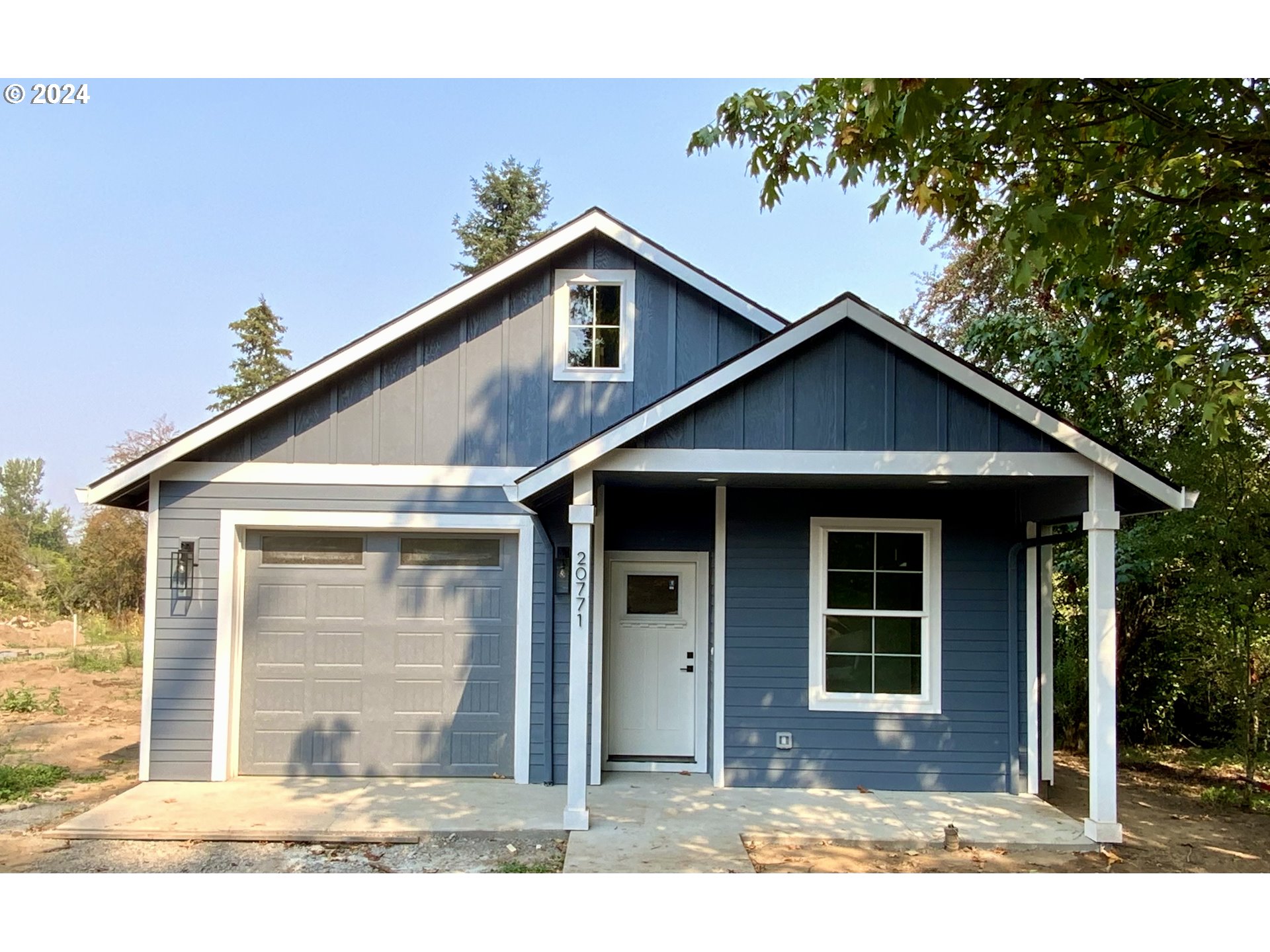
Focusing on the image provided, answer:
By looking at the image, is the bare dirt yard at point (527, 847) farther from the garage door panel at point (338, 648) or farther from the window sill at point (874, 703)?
the garage door panel at point (338, 648)

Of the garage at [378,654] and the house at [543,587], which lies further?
the garage at [378,654]

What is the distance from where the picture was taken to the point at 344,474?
318 inches

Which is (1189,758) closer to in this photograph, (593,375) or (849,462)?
(849,462)

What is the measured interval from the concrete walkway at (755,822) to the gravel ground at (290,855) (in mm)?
413

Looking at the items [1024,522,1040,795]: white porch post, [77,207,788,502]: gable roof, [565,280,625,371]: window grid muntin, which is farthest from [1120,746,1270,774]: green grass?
[565,280,625,371]: window grid muntin

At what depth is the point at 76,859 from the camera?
19.4ft

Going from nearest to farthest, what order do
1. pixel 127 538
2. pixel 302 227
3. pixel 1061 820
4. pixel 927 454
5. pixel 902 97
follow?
pixel 902 97 < pixel 927 454 < pixel 1061 820 < pixel 127 538 < pixel 302 227

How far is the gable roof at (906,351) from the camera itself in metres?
6.30

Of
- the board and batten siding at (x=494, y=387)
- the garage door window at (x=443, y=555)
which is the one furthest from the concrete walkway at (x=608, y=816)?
the board and batten siding at (x=494, y=387)

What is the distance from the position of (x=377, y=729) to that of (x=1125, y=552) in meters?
8.42

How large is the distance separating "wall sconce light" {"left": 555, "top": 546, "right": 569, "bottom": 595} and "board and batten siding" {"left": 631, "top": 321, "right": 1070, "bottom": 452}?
2.02 metres

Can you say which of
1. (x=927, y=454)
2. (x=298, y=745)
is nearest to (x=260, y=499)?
(x=298, y=745)

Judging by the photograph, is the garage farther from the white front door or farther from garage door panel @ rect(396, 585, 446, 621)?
the white front door

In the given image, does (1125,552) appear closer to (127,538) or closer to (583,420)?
(583,420)
